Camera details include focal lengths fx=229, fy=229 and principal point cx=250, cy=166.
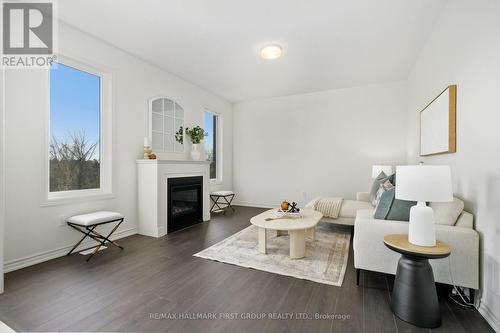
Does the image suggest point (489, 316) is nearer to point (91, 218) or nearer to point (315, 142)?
point (91, 218)

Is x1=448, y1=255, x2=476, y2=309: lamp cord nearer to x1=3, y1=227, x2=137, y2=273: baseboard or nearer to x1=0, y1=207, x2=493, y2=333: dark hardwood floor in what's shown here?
x1=0, y1=207, x2=493, y2=333: dark hardwood floor

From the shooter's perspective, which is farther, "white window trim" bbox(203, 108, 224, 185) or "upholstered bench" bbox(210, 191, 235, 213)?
"white window trim" bbox(203, 108, 224, 185)

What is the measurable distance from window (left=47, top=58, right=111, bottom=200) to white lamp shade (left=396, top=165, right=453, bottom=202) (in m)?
3.67

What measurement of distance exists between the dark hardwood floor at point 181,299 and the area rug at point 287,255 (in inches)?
4.5

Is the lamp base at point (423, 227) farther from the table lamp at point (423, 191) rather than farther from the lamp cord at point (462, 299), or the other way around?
the lamp cord at point (462, 299)

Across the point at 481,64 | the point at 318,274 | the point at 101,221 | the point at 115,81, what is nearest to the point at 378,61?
the point at 481,64

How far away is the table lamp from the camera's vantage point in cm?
158

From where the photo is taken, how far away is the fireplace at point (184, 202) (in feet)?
12.6

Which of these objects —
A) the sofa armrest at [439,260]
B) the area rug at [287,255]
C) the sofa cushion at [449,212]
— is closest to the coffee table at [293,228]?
the area rug at [287,255]

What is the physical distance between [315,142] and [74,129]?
4.61 metres

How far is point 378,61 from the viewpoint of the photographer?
3.85 m

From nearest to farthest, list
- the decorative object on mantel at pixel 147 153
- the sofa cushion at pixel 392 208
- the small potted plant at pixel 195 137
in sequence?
the sofa cushion at pixel 392 208 → the decorative object on mantel at pixel 147 153 → the small potted plant at pixel 195 137

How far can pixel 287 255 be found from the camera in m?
2.80

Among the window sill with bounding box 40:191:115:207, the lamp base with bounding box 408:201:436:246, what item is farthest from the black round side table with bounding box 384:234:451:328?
the window sill with bounding box 40:191:115:207
